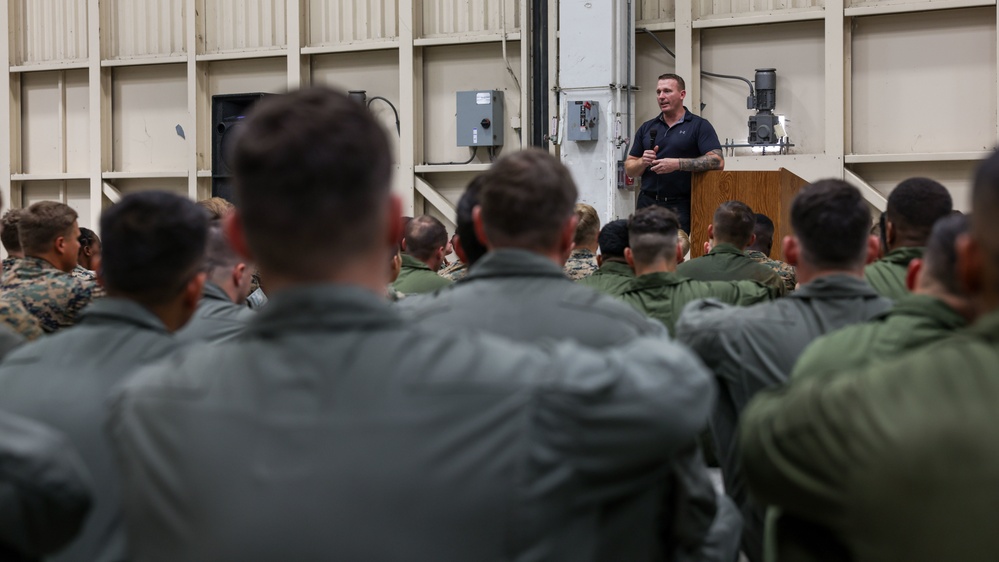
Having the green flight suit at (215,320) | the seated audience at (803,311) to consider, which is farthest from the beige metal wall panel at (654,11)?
the green flight suit at (215,320)

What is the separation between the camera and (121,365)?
5.44ft

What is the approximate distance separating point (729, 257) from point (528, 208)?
2.51 m

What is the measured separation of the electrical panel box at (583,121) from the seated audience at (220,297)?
187 inches

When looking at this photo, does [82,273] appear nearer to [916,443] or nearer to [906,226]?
[906,226]

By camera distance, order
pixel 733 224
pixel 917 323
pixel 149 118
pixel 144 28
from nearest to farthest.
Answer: pixel 917 323
pixel 733 224
pixel 144 28
pixel 149 118

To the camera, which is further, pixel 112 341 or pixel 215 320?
pixel 215 320

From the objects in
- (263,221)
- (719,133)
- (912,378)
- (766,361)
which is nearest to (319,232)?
(263,221)

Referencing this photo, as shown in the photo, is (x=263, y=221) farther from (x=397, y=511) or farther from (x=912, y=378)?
(x=912, y=378)

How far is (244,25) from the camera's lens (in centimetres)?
925

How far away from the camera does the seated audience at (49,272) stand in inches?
142

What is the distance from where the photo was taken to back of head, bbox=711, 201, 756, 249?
4.30 meters

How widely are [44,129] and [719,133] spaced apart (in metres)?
6.31

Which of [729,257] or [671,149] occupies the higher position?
[671,149]

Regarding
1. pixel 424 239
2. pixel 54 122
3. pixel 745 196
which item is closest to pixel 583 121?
pixel 745 196
